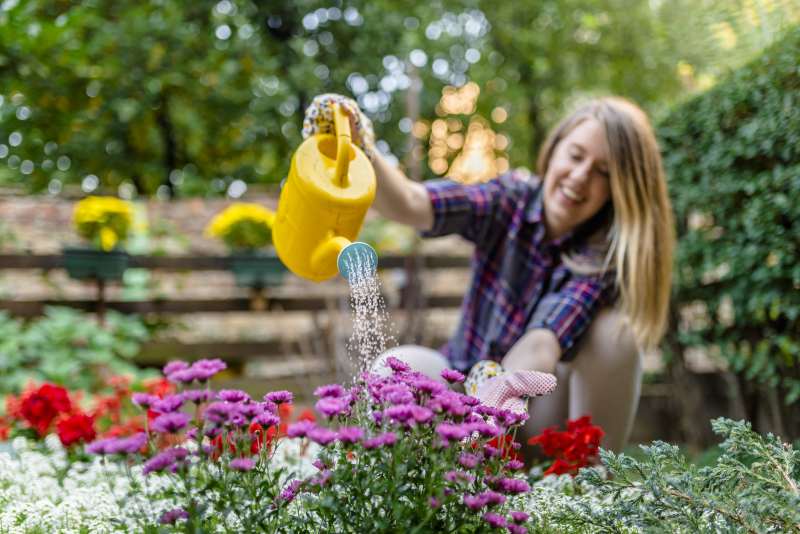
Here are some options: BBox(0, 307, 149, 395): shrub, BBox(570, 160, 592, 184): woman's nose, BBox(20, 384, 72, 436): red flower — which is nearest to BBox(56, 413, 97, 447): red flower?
BBox(20, 384, 72, 436): red flower

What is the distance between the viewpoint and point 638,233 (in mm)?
1902

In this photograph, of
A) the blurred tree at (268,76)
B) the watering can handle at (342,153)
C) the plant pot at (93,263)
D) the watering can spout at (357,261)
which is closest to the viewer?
the watering can spout at (357,261)

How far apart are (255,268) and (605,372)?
2.54 metres

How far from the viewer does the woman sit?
6.14 feet

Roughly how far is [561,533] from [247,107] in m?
5.81

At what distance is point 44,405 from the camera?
1916mm

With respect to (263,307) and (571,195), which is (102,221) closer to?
(263,307)

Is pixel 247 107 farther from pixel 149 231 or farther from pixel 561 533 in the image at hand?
pixel 561 533

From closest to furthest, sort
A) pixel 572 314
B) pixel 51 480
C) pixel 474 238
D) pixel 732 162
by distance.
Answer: pixel 51 480
pixel 572 314
pixel 474 238
pixel 732 162

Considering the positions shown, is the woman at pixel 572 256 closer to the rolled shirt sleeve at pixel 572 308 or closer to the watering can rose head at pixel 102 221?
the rolled shirt sleeve at pixel 572 308

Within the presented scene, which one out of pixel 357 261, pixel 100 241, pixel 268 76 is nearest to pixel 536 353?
pixel 357 261

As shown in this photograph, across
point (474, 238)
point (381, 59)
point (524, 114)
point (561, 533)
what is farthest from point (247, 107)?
point (561, 533)

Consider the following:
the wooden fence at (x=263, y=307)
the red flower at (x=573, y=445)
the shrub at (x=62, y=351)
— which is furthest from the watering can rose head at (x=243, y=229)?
the red flower at (x=573, y=445)

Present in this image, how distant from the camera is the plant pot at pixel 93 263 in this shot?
373 cm
